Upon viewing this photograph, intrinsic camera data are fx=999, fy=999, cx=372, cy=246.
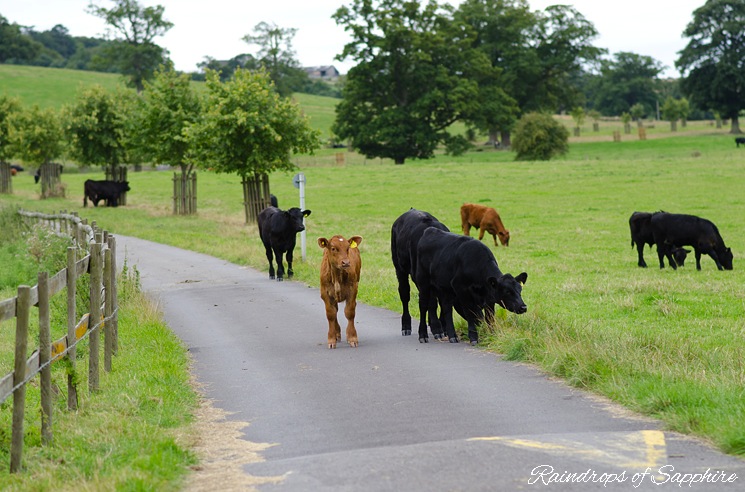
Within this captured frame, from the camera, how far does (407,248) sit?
13.7m

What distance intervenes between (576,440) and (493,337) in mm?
4634

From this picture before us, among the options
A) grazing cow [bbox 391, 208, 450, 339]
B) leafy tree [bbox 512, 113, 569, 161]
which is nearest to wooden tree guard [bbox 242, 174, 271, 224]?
grazing cow [bbox 391, 208, 450, 339]

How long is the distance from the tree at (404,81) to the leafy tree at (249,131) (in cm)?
4570

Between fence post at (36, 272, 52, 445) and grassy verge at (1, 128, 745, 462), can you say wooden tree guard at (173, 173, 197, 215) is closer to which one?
grassy verge at (1, 128, 745, 462)

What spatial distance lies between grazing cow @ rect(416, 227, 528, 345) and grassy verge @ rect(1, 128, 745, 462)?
13.8 inches

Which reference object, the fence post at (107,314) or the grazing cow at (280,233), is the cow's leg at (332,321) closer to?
the fence post at (107,314)

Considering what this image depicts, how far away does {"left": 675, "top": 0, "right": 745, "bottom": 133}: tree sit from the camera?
9012 centimetres

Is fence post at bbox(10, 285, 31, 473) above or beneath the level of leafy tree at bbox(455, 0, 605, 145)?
beneath

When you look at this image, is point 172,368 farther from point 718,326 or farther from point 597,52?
point 597,52

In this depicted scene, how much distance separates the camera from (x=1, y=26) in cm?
Result: 14625

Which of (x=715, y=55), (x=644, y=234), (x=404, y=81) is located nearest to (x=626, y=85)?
(x=715, y=55)

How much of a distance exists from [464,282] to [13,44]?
147 metres

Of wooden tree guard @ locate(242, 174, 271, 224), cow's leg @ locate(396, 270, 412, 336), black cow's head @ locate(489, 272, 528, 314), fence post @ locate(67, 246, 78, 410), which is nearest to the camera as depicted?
fence post @ locate(67, 246, 78, 410)

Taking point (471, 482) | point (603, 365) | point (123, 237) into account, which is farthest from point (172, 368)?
point (123, 237)
